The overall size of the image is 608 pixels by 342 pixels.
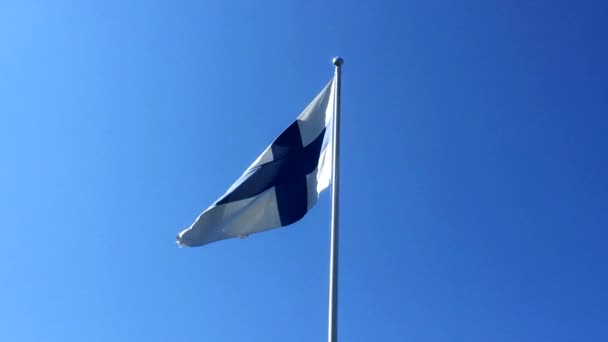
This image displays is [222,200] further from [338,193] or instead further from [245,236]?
[338,193]

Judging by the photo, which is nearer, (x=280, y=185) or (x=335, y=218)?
(x=335, y=218)

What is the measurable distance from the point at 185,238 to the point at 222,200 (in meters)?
0.80

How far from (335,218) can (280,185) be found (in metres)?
1.56

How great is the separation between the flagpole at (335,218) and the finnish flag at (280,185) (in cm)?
49

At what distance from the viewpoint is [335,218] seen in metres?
10.4

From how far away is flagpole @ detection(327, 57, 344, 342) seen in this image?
9.48 meters

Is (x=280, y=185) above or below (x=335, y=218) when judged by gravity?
above

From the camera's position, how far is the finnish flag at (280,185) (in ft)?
36.4

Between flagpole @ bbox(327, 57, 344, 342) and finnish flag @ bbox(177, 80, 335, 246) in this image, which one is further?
finnish flag @ bbox(177, 80, 335, 246)

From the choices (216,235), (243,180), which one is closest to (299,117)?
(243,180)

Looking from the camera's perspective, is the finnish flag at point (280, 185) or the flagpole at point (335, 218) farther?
the finnish flag at point (280, 185)

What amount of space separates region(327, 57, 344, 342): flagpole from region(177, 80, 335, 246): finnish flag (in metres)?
0.49

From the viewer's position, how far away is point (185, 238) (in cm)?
1076

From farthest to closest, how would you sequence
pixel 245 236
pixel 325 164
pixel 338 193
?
pixel 325 164 → pixel 245 236 → pixel 338 193
